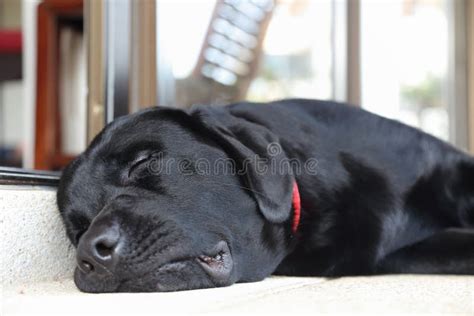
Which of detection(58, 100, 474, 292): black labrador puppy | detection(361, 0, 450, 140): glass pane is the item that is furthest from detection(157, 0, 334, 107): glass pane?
detection(58, 100, 474, 292): black labrador puppy

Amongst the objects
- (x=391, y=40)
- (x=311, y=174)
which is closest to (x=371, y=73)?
(x=391, y=40)

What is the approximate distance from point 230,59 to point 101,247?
4.95ft

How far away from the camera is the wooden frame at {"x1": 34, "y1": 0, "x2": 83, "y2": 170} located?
2.79m

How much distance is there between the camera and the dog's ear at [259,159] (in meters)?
1.39

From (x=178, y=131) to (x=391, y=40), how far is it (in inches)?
92.3

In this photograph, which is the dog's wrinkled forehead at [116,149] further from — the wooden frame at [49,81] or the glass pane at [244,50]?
the wooden frame at [49,81]

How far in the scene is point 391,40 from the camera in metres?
3.55

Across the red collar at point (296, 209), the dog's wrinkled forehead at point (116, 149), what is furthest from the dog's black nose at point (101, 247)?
the red collar at point (296, 209)

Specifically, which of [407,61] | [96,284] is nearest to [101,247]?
[96,284]

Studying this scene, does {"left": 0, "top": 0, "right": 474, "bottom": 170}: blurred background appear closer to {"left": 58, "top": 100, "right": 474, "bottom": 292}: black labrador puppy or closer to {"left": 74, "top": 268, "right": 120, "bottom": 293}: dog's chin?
{"left": 58, "top": 100, "right": 474, "bottom": 292}: black labrador puppy

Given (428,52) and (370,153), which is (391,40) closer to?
(428,52)

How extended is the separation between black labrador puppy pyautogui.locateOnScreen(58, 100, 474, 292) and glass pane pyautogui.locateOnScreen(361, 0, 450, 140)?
1.26m

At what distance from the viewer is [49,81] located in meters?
2.85

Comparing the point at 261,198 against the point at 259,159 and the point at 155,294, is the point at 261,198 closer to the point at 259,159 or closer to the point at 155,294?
the point at 259,159
